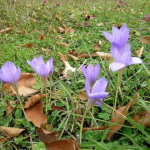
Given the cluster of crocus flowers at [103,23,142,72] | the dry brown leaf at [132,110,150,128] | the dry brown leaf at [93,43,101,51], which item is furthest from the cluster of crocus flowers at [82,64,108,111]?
the dry brown leaf at [93,43,101,51]

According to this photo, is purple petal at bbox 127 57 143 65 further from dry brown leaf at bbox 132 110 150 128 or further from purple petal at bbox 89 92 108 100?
dry brown leaf at bbox 132 110 150 128

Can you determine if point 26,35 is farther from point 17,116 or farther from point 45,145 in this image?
point 45,145

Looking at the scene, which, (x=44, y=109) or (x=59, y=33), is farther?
(x=59, y=33)

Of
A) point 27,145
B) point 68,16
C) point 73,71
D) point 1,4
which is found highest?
point 1,4

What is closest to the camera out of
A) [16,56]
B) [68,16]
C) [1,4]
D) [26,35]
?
[16,56]

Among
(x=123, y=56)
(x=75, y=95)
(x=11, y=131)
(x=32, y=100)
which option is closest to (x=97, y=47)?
(x=75, y=95)

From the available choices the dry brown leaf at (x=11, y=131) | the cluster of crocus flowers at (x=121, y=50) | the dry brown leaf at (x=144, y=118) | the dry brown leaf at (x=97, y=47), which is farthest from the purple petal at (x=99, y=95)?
the dry brown leaf at (x=97, y=47)

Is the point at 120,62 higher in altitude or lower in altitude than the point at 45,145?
higher

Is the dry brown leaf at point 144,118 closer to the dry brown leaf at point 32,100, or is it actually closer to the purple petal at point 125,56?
the purple petal at point 125,56

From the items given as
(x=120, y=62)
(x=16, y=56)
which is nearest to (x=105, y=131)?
(x=120, y=62)

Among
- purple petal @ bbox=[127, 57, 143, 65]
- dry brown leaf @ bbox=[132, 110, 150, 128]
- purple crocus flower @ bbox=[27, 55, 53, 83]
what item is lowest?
dry brown leaf @ bbox=[132, 110, 150, 128]
